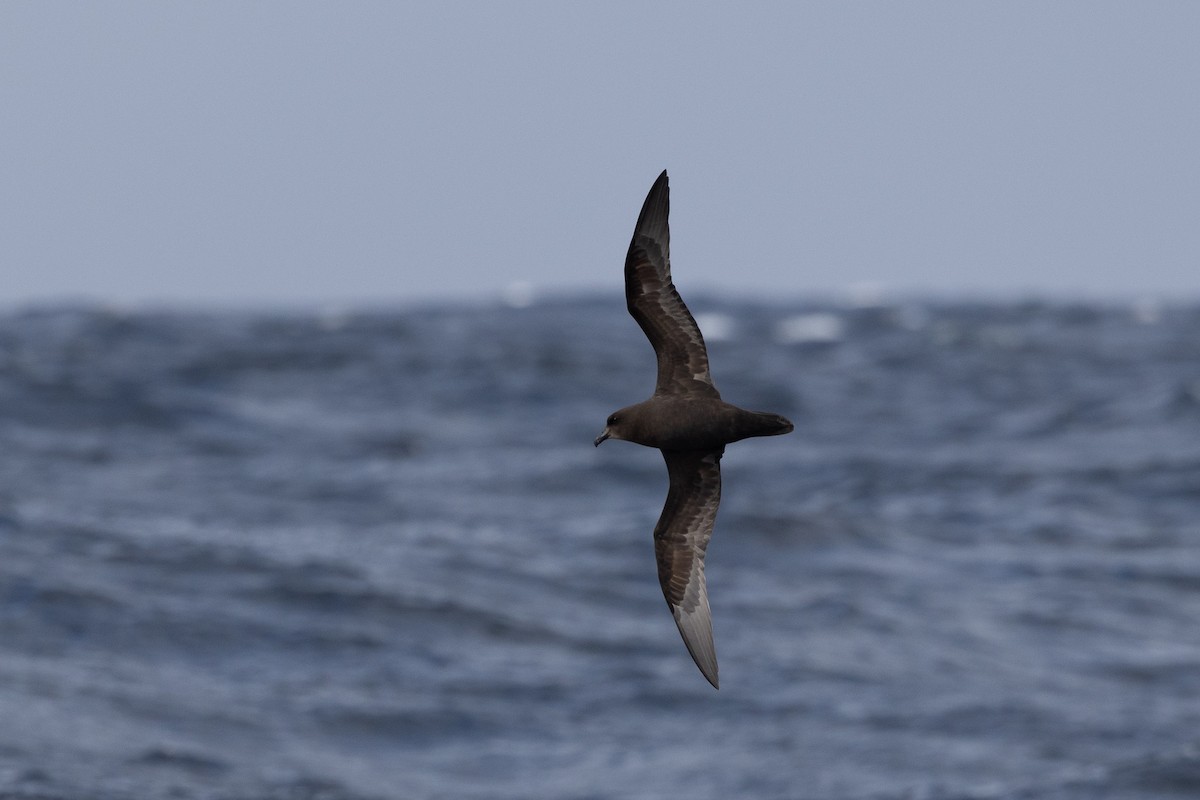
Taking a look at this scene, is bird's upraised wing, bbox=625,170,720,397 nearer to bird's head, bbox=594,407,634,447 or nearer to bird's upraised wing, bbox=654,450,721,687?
bird's head, bbox=594,407,634,447

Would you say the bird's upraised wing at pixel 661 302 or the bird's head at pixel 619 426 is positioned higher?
the bird's upraised wing at pixel 661 302

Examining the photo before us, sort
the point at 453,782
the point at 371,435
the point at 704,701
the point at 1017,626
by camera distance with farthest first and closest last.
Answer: the point at 371,435 → the point at 1017,626 → the point at 704,701 → the point at 453,782

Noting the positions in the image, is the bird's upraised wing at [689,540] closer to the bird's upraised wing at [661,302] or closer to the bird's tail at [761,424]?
the bird's upraised wing at [661,302]

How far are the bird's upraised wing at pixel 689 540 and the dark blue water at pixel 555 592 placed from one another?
1416cm

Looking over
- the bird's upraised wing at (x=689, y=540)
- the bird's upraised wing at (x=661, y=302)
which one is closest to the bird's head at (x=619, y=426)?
the bird's upraised wing at (x=661, y=302)

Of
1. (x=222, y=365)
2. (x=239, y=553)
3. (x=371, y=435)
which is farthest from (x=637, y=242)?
(x=222, y=365)

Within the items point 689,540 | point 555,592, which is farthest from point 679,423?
point 555,592

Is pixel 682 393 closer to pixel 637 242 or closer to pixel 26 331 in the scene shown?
pixel 637 242

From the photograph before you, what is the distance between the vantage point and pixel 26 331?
70.1 metres

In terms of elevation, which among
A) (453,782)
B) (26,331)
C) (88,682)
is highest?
(26,331)

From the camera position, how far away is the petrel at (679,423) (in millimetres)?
9578

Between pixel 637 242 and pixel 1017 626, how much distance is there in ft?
87.7

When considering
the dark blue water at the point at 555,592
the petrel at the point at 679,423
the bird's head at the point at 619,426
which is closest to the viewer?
the petrel at the point at 679,423

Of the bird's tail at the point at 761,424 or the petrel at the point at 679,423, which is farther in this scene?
the petrel at the point at 679,423
